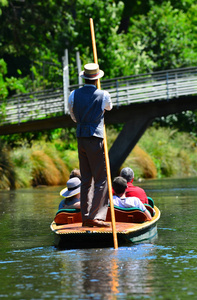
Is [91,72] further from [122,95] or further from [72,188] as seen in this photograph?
[122,95]

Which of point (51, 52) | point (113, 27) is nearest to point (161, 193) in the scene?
point (113, 27)

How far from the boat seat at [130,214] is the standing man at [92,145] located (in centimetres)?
30

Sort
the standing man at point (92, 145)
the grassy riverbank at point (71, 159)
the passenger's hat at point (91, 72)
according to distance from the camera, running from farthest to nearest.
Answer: the grassy riverbank at point (71, 159) < the passenger's hat at point (91, 72) < the standing man at point (92, 145)

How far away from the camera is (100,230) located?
8336 millimetres

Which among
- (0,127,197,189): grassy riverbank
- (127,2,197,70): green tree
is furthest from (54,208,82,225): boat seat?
(127,2,197,70): green tree

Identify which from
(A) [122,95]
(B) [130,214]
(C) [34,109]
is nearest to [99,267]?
(B) [130,214]

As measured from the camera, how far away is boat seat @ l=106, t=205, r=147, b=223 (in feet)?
29.8

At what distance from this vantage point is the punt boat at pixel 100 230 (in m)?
8.25

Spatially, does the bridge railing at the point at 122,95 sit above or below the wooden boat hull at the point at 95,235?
above

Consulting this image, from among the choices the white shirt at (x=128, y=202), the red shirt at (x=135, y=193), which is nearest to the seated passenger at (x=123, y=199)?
the white shirt at (x=128, y=202)

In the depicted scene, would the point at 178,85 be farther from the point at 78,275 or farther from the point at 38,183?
the point at 78,275

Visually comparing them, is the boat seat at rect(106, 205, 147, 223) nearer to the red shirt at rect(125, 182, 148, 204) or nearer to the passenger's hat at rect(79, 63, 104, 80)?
the red shirt at rect(125, 182, 148, 204)

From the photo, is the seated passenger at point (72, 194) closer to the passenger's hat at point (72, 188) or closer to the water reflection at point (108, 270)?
the passenger's hat at point (72, 188)

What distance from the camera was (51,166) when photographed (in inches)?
1043
